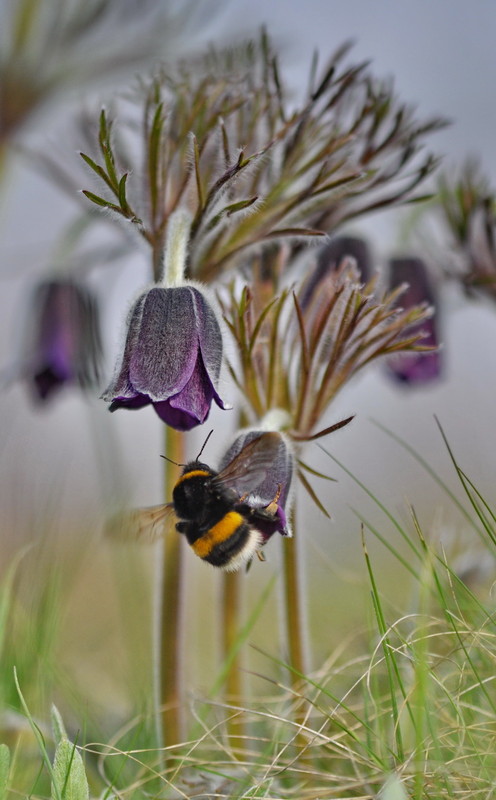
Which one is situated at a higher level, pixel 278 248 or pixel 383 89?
pixel 383 89

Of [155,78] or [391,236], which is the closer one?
[155,78]

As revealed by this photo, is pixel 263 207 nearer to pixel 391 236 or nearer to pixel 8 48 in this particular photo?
pixel 391 236

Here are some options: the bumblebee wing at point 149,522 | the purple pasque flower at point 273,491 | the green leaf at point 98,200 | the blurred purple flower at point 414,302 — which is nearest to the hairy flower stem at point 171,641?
the bumblebee wing at point 149,522

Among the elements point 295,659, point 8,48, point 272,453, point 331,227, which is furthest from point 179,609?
point 8,48

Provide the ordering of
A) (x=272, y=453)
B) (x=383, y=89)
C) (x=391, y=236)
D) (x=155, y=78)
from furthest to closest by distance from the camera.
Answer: (x=391, y=236) < (x=383, y=89) < (x=155, y=78) < (x=272, y=453)

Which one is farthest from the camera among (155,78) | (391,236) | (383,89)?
(391,236)

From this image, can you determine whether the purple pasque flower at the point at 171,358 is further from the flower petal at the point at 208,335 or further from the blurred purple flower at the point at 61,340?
the blurred purple flower at the point at 61,340

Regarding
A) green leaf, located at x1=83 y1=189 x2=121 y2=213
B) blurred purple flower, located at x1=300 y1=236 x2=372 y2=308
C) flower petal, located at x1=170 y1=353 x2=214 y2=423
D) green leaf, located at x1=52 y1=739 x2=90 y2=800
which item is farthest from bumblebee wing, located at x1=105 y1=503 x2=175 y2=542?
blurred purple flower, located at x1=300 y1=236 x2=372 y2=308
